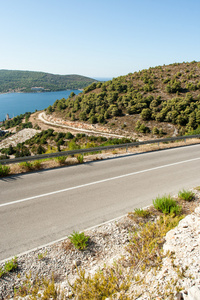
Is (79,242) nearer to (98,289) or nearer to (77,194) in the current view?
(98,289)

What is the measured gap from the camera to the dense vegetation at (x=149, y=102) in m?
43.8

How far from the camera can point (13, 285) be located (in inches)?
154

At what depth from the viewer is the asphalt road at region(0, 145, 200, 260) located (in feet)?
18.2

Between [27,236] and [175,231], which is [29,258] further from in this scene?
[175,231]

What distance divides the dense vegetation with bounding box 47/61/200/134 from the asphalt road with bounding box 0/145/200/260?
30548 millimetres

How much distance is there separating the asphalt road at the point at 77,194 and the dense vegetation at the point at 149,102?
3055 cm

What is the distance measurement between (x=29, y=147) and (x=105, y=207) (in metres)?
46.1

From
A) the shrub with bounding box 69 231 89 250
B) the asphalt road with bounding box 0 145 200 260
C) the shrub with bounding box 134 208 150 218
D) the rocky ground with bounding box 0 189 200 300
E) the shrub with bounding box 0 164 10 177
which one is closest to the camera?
the rocky ground with bounding box 0 189 200 300

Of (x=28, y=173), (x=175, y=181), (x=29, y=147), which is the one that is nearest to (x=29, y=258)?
(x=28, y=173)

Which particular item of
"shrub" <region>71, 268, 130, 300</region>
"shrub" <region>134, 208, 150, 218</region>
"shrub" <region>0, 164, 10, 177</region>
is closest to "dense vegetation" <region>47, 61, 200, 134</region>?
"shrub" <region>0, 164, 10, 177</region>

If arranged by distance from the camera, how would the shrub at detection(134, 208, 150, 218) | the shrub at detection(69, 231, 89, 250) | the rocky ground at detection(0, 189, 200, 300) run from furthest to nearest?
the shrub at detection(134, 208, 150, 218) < the shrub at detection(69, 231, 89, 250) < the rocky ground at detection(0, 189, 200, 300)

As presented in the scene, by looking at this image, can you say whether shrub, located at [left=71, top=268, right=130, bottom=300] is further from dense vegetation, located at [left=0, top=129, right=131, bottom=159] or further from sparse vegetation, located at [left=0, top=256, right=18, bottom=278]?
Result: dense vegetation, located at [left=0, top=129, right=131, bottom=159]

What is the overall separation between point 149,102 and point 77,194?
46.8 meters

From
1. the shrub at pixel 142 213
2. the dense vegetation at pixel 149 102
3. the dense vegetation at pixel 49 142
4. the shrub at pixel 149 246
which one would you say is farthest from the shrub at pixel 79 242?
the dense vegetation at pixel 49 142
